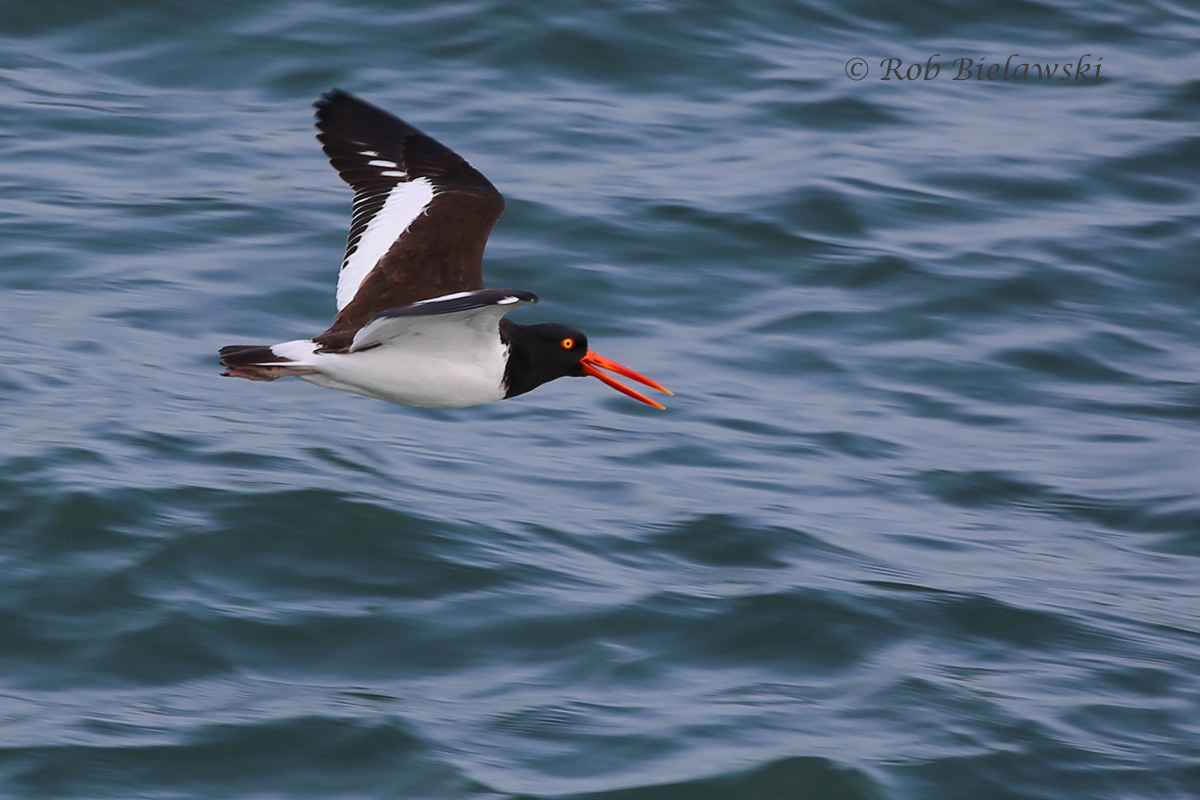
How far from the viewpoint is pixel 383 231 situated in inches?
299

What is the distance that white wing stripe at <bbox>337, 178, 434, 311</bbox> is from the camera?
7.39 metres

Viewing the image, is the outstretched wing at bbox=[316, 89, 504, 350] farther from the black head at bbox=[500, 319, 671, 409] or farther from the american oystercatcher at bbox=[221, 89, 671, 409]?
the black head at bbox=[500, 319, 671, 409]

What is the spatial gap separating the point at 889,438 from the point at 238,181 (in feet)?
16.1

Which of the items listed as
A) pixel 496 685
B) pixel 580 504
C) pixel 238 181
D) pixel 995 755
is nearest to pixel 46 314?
pixel 238 181

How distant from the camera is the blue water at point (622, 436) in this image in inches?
259

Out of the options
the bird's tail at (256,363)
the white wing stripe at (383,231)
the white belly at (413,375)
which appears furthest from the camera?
the white wing stripe at (383,231)

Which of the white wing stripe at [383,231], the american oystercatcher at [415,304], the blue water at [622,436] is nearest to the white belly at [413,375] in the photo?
the american oystercatcher at [415,304]

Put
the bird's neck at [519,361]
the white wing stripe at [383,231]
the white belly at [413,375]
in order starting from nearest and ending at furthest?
the white belly at [413,375] < the bird's neck at [519,361] < the white wing stripe at [383,231]

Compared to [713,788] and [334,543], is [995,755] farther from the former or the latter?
[334,543]

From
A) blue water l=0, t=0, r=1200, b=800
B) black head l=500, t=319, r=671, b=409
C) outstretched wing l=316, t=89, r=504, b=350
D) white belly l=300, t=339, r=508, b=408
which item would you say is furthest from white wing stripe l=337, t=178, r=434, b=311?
blue water l=0, t=0, r=1200, b=800

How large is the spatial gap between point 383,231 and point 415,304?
6.51 ft

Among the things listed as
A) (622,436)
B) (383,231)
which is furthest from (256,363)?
(622,436)

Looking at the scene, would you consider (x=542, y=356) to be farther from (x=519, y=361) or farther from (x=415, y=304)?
(x=415, y=304)

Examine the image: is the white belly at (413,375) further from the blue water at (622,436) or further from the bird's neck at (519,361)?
the blue water at (622,436)
